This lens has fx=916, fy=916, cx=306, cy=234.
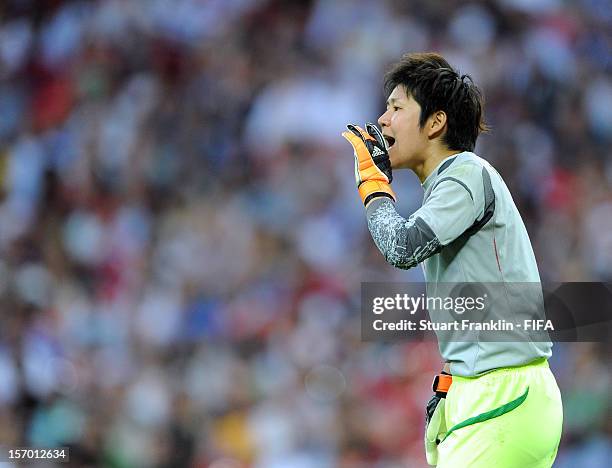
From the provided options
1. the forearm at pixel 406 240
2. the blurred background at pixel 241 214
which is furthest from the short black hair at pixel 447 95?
the blurred background at pixel 241 214

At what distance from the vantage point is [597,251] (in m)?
5.82

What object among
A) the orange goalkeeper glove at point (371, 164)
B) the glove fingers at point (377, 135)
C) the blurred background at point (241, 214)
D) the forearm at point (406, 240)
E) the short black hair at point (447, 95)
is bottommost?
the forearm at point (406, 240)

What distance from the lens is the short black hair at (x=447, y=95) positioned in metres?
2.83

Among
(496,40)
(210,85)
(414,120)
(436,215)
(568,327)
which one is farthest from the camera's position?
(210,85)

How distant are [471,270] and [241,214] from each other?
4.01 meters

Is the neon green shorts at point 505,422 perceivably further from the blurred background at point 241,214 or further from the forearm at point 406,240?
the blurred background at point 241,214

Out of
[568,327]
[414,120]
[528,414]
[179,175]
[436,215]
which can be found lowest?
[528,414]

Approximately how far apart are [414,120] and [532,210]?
3.44 m

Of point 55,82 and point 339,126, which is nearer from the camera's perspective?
point 339,126

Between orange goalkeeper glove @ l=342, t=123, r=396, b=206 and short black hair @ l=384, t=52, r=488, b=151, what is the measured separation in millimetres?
154

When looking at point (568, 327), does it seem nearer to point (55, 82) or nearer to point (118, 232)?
point (118, 232)

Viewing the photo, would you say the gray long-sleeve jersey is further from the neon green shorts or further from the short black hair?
the short black hair

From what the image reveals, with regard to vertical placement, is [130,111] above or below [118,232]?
above

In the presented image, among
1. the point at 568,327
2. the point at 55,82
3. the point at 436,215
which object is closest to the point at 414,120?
the point at 436,215
